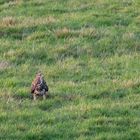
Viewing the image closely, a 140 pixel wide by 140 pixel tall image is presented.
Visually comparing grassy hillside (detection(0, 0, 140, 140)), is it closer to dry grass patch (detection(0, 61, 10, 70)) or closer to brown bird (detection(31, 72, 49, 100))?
dry grass patch (detection(0, 61, 10, 70))

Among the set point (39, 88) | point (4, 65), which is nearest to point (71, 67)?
point (4, 65)

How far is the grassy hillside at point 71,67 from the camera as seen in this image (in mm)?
11445

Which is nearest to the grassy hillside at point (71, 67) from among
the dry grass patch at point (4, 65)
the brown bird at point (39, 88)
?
the dry grass patch at point (4, 65)

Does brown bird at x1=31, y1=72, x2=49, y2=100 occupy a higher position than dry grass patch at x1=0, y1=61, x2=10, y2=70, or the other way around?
dry grass patch at x1=0, y1=61, x2=10, y2=70

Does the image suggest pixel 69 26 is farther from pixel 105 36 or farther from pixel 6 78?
pixel 6 78

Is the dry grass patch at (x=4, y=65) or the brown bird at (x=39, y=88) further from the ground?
the dry grass patch at (x=4, y=65)

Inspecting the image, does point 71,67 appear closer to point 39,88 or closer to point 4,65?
point 4,65

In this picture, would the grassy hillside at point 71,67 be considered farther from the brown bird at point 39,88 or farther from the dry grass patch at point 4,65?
the brown bird at point 39,88

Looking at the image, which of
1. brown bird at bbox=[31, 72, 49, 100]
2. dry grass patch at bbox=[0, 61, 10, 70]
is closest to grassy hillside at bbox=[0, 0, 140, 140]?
dry grass patch at bbox=[0, 61, 10, 70]

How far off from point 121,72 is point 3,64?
2766 millimetres

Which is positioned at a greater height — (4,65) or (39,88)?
(4,65)

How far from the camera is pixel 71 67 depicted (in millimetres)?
15359

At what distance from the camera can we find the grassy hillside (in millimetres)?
11445

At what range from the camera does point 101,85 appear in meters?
13.9
